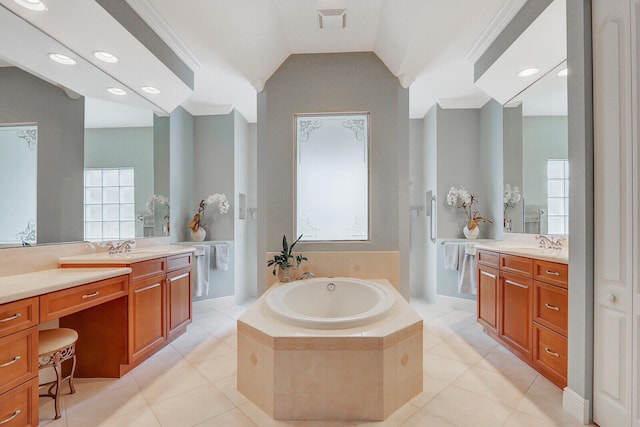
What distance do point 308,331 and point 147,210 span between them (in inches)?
89.3

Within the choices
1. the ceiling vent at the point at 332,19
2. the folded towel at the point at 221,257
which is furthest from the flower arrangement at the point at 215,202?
the ceiling vent at the point at 332,19

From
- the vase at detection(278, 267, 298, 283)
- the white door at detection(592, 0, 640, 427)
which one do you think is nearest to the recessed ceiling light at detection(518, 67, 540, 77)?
the white door at detection(592, 0, 640, 427)

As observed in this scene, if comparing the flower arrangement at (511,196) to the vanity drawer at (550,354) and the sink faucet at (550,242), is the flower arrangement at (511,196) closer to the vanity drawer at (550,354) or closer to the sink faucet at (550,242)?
the sink faucet at (550,242)

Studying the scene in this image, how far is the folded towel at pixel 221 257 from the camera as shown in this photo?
12.2ft

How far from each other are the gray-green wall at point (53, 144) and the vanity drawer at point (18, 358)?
2.58 ft

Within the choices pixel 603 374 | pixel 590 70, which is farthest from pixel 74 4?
pixel 603 374

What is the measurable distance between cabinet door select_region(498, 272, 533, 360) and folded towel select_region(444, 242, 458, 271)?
0.99m

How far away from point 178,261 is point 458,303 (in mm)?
3233

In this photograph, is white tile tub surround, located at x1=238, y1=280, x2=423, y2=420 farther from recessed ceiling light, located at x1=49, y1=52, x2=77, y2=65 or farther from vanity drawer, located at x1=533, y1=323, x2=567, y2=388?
A: recessed ceiling light, located at x1=49, y1=52, x2=77, y2=65

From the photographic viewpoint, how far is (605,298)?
1.60m

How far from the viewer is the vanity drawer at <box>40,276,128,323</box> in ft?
5.24

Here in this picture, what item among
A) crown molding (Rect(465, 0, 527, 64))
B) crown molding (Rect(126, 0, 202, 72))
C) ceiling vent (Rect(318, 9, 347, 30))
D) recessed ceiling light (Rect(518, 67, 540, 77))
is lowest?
recessed ceiling light (Rect(518, 67, 540, 77))

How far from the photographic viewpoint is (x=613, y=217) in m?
1.56

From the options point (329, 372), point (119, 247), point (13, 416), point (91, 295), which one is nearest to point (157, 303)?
point (119, 247)
